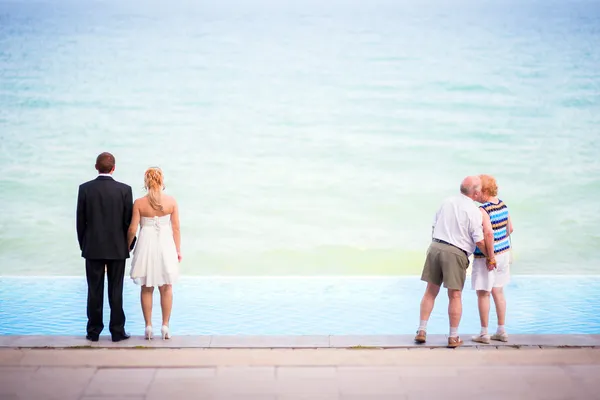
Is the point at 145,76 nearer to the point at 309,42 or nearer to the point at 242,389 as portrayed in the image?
the point at 309,42

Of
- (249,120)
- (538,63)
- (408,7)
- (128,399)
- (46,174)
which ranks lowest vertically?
(128,399)

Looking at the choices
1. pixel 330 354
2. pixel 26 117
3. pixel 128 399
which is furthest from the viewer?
pixel 26 117

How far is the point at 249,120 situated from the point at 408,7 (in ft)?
7.47

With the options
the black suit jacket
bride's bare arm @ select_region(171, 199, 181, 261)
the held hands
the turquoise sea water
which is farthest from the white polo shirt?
the turquoise sea water

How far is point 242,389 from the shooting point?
14.1 feet

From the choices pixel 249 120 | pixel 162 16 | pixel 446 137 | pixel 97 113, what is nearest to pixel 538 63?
pixel 446 137

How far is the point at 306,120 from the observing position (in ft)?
33.2

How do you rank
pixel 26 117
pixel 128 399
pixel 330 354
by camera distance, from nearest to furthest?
pixel 128 399 < pixel 330 354 < pixel 26 117

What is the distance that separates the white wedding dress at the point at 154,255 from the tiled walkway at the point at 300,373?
1.45 ft

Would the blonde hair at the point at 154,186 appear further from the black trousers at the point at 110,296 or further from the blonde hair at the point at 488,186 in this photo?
the blonde hair at the point at 488,186

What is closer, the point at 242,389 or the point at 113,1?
the point at 242,389

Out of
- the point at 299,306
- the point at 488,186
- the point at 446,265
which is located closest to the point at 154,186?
the point at 446,265

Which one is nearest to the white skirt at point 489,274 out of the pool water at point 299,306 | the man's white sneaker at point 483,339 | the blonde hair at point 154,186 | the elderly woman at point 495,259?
the elderly woman at point 495,259

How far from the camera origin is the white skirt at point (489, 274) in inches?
204
